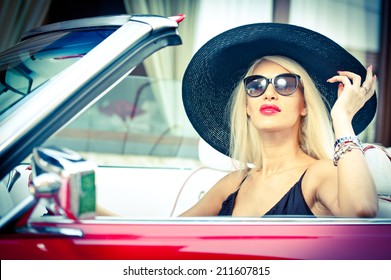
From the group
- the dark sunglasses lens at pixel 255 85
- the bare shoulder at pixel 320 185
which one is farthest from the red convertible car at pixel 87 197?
the dark sunglasses lens at pixel 255 85

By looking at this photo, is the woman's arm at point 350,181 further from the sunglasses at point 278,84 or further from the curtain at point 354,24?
the curtain at point 354,24

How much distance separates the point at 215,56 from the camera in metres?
2.24

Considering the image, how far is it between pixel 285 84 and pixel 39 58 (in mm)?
756

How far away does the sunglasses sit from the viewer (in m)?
1.96

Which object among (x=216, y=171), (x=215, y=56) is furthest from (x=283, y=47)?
(x=216, y=171)

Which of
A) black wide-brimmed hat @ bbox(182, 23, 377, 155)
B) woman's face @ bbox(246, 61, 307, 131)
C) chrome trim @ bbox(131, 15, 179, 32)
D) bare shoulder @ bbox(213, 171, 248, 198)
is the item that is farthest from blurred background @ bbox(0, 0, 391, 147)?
chrome trim @ bbox(131, 15, 179, 32)

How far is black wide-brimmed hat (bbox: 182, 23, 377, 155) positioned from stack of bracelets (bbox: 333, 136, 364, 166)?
432mm

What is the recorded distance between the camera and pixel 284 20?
510 cm

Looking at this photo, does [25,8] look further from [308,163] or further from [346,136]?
[346,136]

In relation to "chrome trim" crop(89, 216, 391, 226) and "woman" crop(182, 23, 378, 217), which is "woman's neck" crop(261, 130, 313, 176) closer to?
"woman" crop(182, 23, 378, 217)

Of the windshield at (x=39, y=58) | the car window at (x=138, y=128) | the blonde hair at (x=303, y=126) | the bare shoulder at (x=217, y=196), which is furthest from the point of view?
the car window at (x=138, y=128)

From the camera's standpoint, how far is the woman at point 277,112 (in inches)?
70.9

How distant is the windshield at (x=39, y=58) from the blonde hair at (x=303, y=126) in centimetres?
73

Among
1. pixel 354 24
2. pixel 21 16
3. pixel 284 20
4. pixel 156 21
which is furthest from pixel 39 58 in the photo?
Result: pixel 354 24
